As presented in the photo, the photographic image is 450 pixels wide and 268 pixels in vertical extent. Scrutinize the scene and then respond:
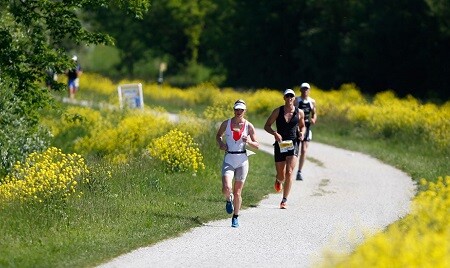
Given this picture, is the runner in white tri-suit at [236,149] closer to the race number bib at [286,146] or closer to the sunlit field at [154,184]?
the sunlit field at [154,184]

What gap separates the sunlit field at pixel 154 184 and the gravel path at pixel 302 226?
0.43m

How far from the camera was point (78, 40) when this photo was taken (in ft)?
70.2

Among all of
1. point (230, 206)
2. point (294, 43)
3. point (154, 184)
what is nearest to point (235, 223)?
point (230, 206)

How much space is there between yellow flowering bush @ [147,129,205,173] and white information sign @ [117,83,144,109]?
500 inches

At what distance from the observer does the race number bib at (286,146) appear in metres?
18.4

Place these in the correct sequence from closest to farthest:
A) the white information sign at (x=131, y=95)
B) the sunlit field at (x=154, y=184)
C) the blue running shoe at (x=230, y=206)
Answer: the sunlit field at (x=154, y=184) → the blue running shoe at (x=230, y=206) → the white information sign at (x=131, y=95)

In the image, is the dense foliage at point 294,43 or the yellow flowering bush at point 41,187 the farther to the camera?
the dense foliage at point 294,43

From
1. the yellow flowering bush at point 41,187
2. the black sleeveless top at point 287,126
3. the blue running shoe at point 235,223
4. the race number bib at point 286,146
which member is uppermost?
the black sleeveless top at point 287,126

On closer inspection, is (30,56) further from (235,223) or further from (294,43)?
(294,43)

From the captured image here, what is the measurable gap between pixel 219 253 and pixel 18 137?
908cm

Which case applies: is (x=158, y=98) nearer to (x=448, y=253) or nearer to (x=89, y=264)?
(x=89, y=264)

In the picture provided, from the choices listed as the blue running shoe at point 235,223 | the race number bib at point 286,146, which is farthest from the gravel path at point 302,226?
the race number bib at point 286,146

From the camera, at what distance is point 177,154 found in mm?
21812

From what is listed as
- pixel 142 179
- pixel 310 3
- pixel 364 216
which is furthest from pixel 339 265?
pixel 310 3
